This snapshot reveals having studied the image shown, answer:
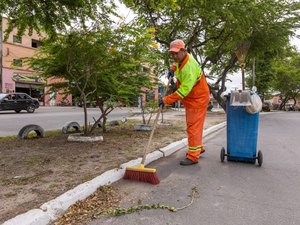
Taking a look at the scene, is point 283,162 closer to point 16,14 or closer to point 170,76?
point 170,76

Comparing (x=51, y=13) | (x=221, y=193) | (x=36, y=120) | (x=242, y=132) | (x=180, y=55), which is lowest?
(x=221, y=193)

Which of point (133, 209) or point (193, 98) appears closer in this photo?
Result: point (133, 209)

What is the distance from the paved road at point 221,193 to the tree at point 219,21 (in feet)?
12.2

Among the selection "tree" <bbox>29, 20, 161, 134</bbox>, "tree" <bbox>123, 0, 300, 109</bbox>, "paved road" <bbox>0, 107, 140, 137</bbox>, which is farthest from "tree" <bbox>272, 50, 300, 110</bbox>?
"tree" <bbox>29, 20, 161, 134</bbox>

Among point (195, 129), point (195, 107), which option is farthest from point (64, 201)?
point (195, 107)

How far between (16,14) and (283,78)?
158 feet

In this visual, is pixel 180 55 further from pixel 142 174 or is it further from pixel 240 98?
pixel 142 174

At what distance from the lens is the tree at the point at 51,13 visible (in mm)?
6391

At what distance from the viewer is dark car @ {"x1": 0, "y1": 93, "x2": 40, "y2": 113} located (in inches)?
799

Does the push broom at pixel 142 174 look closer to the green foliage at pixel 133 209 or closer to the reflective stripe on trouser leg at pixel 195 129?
the green foliage at pixel 133 209

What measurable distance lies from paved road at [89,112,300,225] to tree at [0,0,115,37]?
371 centimetres

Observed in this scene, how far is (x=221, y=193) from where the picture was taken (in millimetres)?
3791

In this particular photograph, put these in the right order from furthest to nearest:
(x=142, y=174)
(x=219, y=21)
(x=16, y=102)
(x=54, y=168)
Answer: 1. (x=16, y=102)
2. (x=219, y=21)
3. (x=54, y=168)
4. (x=142, y=174)

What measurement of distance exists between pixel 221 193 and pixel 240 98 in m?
1.98
